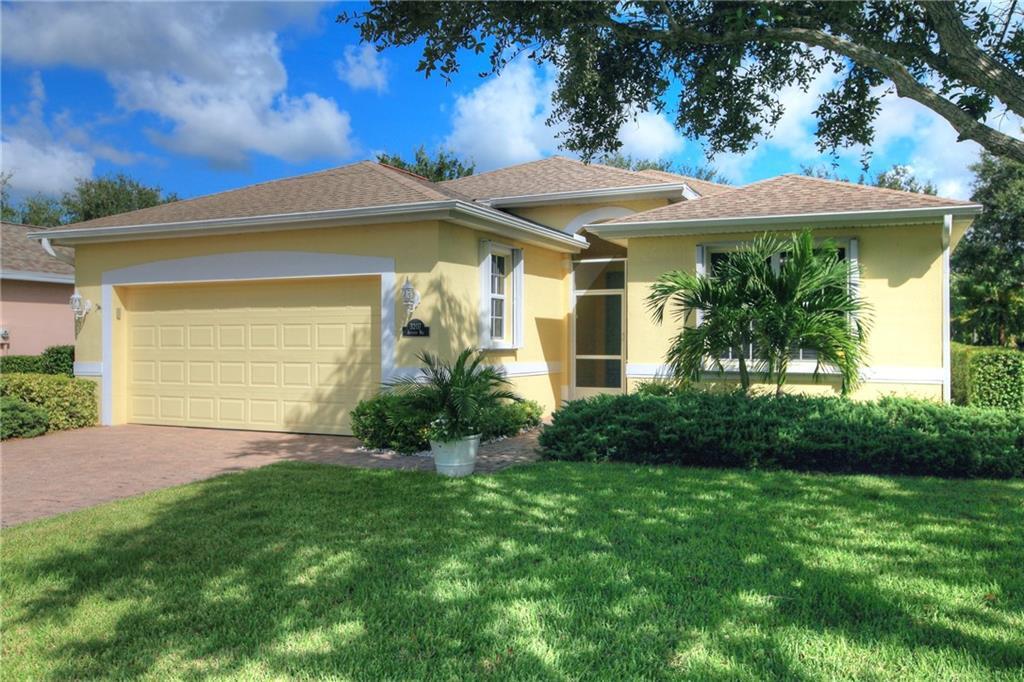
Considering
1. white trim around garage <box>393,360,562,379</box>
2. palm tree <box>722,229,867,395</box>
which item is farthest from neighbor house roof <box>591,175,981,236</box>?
white trim around garage <box>393,360,562,379</box>

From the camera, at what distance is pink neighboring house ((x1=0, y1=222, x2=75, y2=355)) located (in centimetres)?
1786

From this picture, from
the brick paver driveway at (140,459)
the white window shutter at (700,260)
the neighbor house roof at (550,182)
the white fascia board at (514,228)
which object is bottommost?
the brick paver driveway at (140,459)

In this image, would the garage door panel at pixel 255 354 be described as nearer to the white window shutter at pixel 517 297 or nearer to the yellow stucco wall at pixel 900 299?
the white window shutter at pixel 517 297

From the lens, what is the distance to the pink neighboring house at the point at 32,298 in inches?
703

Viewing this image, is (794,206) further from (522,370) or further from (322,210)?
(322,210)

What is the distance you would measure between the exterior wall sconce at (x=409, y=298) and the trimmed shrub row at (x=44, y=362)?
10.2 metres

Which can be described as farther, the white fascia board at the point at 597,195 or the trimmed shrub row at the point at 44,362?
the trimmed shrub row at the point at 44,362

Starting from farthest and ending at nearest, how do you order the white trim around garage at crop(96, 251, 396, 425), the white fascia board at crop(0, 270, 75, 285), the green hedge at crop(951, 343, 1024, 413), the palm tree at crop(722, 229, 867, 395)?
the white fascia board at crop(0, 270, 75, 285) → the green hedge at crop(951, 343, 1024, 413) → the white trim around garage at crop(96, 251, 396, 425) → the palm tree at crop(722, 229, 867, 395)

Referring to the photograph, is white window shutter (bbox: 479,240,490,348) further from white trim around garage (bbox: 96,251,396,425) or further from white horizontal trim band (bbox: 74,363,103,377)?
white horizontal trim band (bbox: 74,363,103,377)

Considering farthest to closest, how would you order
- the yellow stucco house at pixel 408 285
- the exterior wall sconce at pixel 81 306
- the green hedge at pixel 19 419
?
the exterior wall sconce at pixel 81 306 → the green hedge at pixel 19 419 → the yellow stucco house at pixel 408 285

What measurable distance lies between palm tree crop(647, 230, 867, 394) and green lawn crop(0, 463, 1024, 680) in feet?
8.00

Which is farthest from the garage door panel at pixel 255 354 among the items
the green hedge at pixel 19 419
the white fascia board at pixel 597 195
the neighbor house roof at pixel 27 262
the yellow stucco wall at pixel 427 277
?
the neighbor house roof at pixel 27 262

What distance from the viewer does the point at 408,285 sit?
1091cm

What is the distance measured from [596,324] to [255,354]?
7.05 metres
